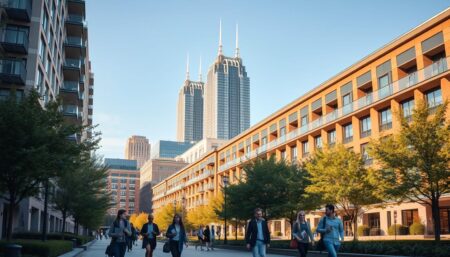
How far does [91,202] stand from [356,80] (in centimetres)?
2579

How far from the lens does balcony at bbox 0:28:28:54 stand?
31219mm

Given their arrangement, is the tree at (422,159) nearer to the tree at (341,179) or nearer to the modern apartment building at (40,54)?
the tree at (341,179)

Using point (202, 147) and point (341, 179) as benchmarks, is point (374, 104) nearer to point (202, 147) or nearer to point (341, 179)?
point (341, 179)

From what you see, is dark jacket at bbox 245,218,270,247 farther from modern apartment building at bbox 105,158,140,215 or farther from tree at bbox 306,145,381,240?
modern apartment building at bbox 105,158,140,215

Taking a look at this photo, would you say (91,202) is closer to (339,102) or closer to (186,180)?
(339,102)

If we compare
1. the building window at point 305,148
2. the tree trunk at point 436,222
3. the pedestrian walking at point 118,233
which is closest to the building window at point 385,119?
the building window at point 305,148

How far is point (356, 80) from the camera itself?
43.7 metres

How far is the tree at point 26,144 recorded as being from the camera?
18.4 meters

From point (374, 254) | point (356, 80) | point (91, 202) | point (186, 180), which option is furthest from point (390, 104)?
point (186, 180)

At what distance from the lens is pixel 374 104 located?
132 ft

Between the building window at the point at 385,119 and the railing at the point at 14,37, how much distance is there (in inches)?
1131

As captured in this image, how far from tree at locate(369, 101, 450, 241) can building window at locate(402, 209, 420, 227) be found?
1500 cm

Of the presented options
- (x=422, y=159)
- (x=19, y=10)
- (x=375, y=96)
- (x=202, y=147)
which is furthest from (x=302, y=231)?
(x=202, y=147)

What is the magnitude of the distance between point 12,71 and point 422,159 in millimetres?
25391
